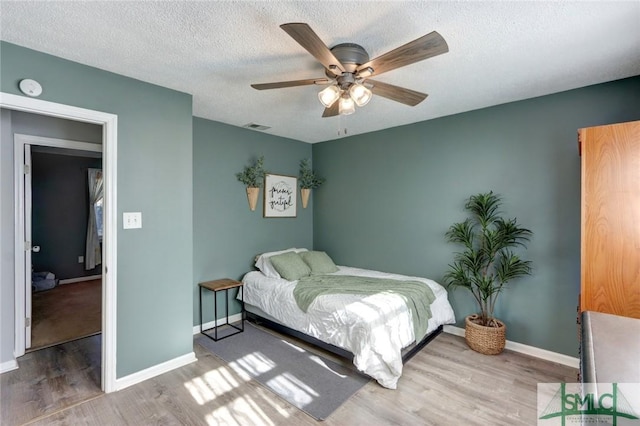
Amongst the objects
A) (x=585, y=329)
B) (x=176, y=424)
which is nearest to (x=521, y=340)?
(x=585, y=329)

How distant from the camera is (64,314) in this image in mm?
4043

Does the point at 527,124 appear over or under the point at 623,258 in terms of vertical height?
over

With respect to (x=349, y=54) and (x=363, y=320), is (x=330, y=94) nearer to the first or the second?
(x=349, y=54)

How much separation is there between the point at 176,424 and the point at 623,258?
3121 millimetres

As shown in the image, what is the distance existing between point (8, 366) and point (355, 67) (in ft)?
12.4

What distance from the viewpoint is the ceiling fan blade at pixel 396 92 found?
201 cm

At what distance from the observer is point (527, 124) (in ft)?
9.74

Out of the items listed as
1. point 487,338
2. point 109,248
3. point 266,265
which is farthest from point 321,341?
point 109,248

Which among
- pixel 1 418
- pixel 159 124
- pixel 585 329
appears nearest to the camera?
pixel 585 329


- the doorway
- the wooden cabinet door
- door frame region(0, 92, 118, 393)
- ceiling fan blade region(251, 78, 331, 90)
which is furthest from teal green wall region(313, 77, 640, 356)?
the doorway

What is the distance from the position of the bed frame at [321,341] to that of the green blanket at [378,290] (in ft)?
0.69

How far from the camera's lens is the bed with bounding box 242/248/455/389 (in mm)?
2436

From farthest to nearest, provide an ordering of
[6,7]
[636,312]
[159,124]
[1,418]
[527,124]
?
[527,124] → [159,124] → [1,418] → [636,312] → [6,7]

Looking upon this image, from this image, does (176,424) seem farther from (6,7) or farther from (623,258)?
(623,258)
